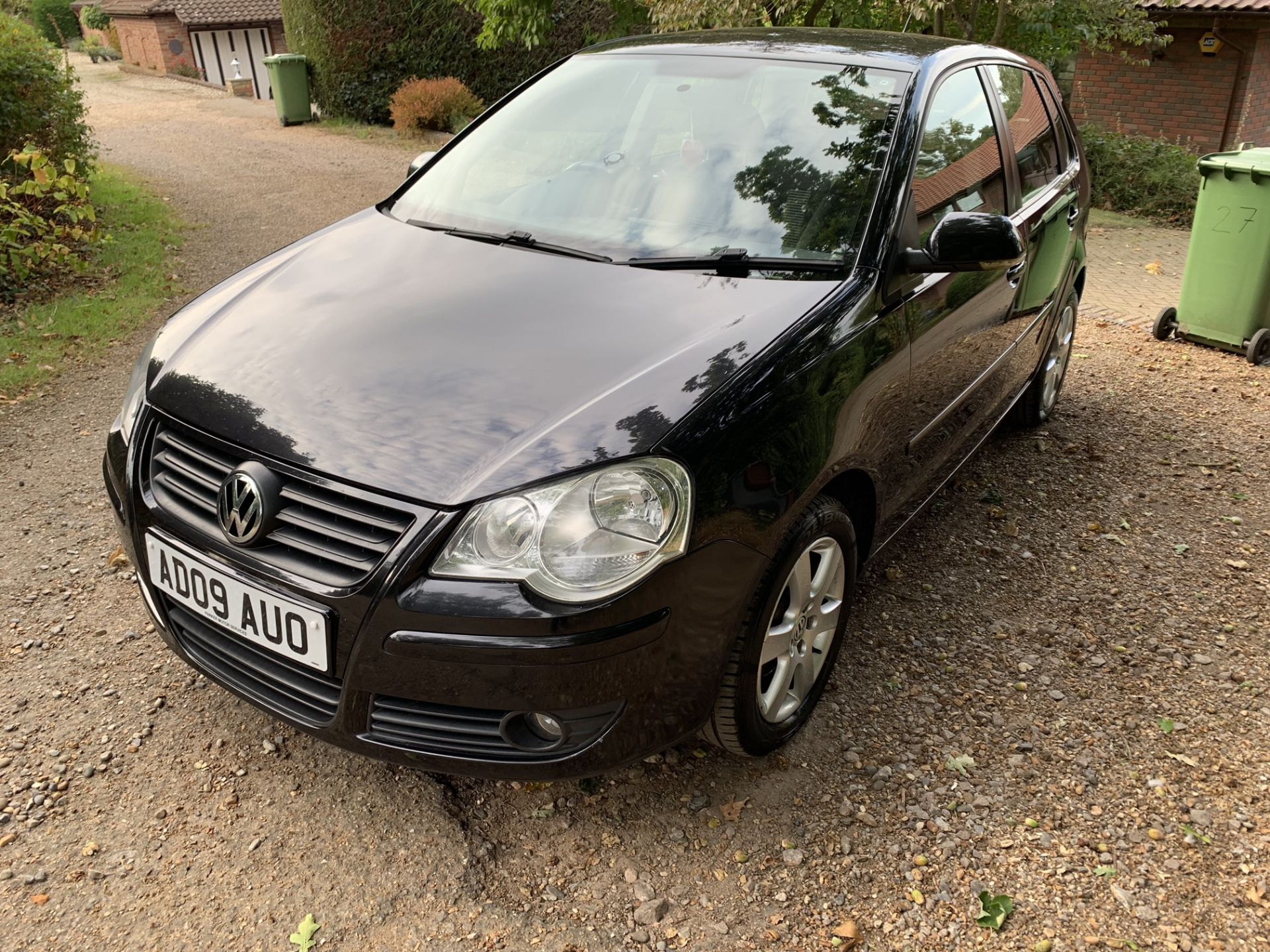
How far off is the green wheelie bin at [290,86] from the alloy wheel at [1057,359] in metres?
14.7

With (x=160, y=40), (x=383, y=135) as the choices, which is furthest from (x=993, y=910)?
(x=160, y=40)

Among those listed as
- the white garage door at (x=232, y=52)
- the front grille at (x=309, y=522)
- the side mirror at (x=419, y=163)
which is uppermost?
the side mirror at (x=419, y=163)

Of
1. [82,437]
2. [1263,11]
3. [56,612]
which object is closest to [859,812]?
[56,612]

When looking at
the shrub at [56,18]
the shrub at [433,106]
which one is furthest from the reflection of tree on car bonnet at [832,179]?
the shrub at [56,18]

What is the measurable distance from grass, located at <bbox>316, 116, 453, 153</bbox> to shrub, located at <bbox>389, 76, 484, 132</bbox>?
162mm

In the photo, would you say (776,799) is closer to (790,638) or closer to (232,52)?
(790,638)

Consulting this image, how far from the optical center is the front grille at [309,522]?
207 centimetres

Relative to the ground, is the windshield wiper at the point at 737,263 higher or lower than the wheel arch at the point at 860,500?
higher

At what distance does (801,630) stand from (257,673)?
4.40 ft

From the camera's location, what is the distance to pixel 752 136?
121 inches

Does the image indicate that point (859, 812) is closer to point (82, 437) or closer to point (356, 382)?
point (356, 382)

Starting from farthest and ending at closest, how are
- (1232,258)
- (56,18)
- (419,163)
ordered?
(56,18) → (1232,258) → (419,163)

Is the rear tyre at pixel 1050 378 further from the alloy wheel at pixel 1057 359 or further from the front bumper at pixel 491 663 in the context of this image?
the front bumper at pixel 491 663

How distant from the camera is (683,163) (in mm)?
3072
